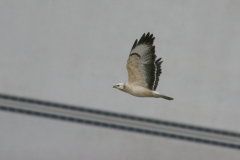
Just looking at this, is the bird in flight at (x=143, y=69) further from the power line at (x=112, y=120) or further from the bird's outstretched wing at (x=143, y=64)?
the power line at (x=112, y=120)

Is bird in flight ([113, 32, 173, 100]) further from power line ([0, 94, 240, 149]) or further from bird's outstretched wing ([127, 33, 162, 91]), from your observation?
power line ([0, 94, 240, 149])

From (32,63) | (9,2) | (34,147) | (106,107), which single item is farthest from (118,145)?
(9,2)

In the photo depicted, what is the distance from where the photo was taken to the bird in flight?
13.7ft

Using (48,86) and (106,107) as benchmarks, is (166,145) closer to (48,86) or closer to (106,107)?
(106,107)

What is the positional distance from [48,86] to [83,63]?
2.66 feet

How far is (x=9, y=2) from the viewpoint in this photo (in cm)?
823

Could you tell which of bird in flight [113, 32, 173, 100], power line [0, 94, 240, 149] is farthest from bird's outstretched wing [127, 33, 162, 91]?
power line [0, 94, 240, 149]

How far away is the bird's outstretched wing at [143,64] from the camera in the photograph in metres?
4.18

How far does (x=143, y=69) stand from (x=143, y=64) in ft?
0.16

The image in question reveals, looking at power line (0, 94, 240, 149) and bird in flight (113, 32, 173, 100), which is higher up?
bird in flight (113, 32, 173, 100)

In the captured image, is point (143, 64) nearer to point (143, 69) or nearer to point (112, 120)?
point (143, 69)

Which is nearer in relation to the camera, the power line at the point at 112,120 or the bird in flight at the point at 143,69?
the bird in flight at the point at 143,69

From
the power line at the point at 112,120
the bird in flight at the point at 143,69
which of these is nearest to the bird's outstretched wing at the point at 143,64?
the bird in flight at the point at 143,69

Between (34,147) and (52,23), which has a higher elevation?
(52,23)
